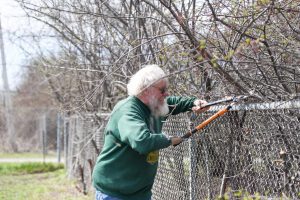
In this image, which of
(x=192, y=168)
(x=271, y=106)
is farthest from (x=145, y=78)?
(x=192, y=168)

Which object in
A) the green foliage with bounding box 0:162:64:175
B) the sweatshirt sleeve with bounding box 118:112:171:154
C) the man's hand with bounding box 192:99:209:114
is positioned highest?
the man's hand with bounding box 192:99:209:114

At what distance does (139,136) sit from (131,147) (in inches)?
14.2

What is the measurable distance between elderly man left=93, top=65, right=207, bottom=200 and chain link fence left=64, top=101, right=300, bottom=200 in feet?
2.08

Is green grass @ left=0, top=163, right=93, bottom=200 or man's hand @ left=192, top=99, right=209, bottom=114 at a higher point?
man's hand @ left=192, top=99, right=209, bottom=114

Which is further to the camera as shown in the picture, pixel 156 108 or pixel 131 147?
pixel 156 108

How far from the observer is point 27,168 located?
56.9 ft

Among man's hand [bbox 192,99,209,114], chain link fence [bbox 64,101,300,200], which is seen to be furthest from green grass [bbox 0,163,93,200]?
man's hand [bbox 192,99,209,114]

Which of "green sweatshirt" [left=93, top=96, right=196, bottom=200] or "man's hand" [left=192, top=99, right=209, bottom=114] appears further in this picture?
"man's hand" [left=192, top=99, right=209, bottom=114]

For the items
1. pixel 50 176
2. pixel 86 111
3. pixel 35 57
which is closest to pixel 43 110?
pixel 50 176

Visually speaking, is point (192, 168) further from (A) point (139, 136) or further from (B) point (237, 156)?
(A) point (139, 136)

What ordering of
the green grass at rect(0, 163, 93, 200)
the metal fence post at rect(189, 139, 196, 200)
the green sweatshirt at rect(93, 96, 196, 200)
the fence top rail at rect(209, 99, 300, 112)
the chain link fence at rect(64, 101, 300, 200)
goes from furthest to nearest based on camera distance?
the green grass at rect(0, 163, 93, 200) → the metal fence post at rect(189, 139, 196, 200) → the green sweatshirt at rect(93, 96, 196, 200) → the chain link fence at rect(64, 101, 300, 200) → the fence top rail at rect(209, 99, 300, 112)

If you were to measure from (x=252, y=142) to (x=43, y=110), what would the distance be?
2525cm

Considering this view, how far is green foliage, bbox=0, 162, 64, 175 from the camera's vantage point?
16828 millimetres

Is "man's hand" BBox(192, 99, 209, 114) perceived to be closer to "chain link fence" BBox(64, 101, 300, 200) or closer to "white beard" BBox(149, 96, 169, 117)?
"chain link fence" BBox(64, 101, 300, 200)
